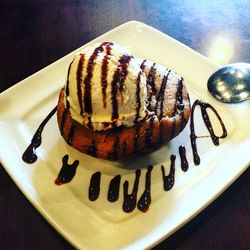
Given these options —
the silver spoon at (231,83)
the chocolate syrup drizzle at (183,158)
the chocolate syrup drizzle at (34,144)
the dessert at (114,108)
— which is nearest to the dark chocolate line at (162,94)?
the dessert at (114,108)

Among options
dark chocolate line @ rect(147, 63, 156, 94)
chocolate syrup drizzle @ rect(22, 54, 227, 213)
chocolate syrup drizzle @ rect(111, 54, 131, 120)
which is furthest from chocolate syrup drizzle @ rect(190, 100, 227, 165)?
chocolate syrup drizzle @ rect(111, 54, 131, 120)

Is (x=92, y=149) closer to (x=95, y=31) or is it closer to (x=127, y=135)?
(x=127, y=135)

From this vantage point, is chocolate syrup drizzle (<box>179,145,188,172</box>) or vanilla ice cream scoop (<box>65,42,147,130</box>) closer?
vanilla ice cream scoop (<box>65,42,147,130</box>)

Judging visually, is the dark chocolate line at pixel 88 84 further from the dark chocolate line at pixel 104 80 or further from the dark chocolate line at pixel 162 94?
the dark chocolate line at pixel 162 94

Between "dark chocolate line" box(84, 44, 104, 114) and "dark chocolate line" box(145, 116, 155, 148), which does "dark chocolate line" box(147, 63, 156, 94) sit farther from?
Result: "dark chocolate line" box(84, 44, 104, 114)

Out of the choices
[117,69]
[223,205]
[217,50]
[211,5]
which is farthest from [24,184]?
[211,5]

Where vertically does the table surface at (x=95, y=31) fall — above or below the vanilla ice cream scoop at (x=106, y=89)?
below
